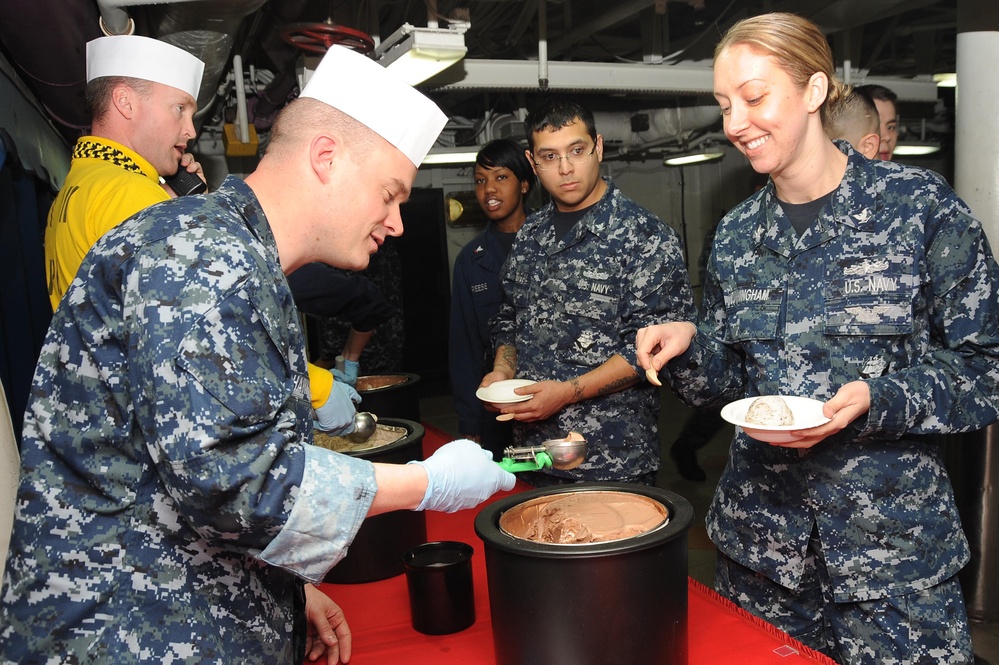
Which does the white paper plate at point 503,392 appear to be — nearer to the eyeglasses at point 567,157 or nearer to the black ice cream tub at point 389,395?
the black ice cream tub at point 389,395

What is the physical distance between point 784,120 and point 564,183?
94 cm

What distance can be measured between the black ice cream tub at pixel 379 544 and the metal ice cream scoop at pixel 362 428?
0.16 metres

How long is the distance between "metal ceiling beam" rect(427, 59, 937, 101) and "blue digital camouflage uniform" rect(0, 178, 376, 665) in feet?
9.28

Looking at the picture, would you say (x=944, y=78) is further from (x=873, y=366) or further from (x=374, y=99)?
(x=374, y=99)

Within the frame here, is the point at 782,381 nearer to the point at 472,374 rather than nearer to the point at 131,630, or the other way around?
the point at 131,630

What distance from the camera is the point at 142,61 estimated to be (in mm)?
2084

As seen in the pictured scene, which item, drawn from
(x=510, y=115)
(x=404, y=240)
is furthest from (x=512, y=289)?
(x=404, y=240)

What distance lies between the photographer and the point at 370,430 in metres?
1.80

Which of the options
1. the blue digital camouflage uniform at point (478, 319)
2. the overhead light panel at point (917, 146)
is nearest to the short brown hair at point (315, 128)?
the blue digital camouflage uniform at point (478, 319)

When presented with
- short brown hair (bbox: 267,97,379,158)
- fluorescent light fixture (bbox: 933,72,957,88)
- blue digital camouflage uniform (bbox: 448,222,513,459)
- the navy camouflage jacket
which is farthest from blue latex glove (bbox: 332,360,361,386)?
fluorescent light fixture (bbox: 933,72,957,88)

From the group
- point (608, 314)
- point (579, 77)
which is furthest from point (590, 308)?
point (579, 77)

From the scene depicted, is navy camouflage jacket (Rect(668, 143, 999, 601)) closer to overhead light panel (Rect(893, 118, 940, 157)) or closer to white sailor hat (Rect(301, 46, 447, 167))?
white sailor hat (Rect(301, 46, 447, 167))

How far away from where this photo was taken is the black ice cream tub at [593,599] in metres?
1.03

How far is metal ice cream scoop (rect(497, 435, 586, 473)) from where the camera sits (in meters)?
1.24
